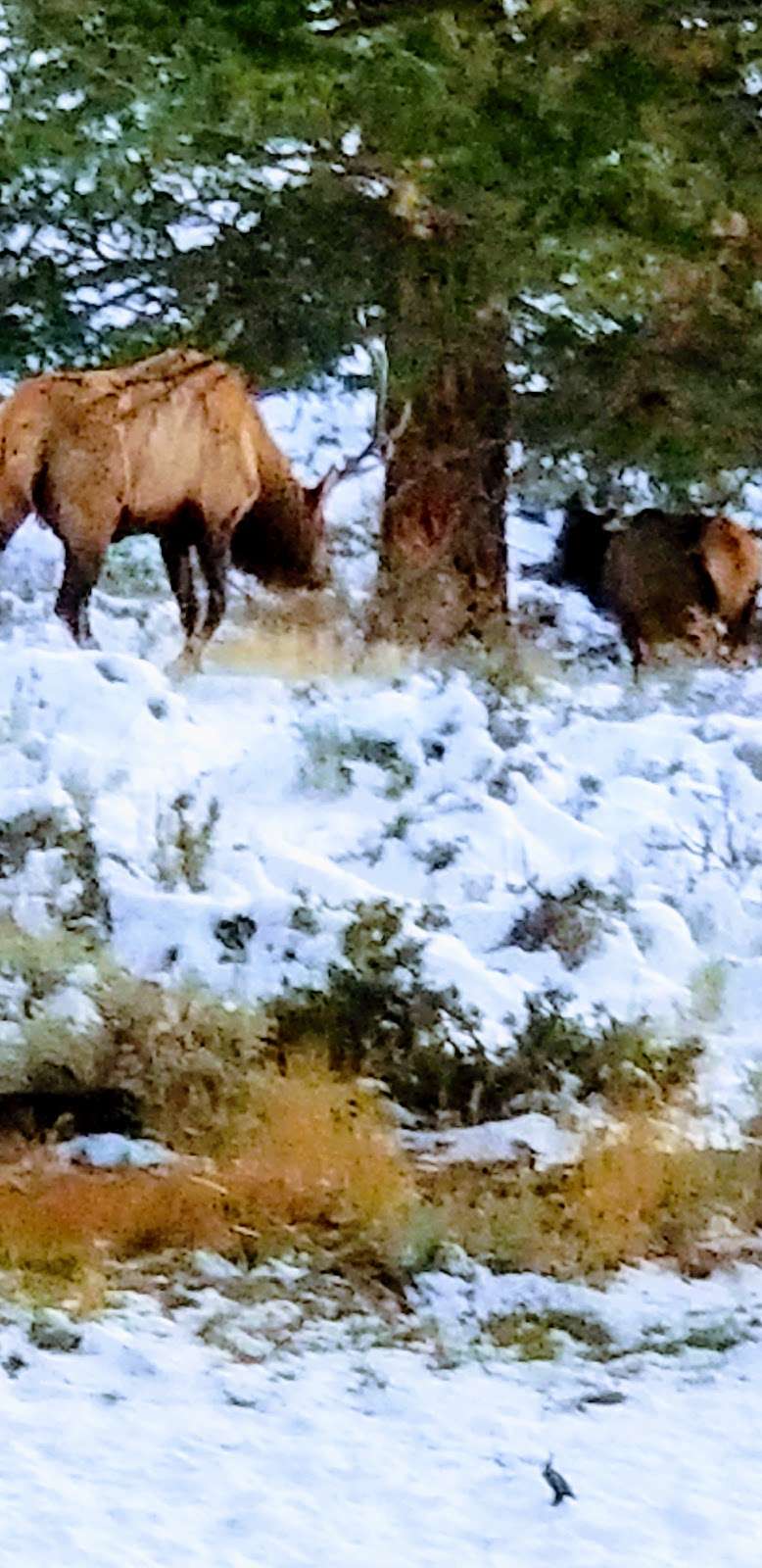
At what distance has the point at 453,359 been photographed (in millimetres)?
1876

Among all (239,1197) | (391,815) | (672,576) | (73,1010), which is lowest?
(239,1197)

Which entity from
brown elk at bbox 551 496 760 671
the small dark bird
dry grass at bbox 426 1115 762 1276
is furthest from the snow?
brown elk at bbox 551 496 760 671

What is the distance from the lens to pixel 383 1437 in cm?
147

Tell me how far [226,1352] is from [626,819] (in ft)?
2.12

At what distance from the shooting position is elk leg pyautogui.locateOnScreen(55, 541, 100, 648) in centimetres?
176

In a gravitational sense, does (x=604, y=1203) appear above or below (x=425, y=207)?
below

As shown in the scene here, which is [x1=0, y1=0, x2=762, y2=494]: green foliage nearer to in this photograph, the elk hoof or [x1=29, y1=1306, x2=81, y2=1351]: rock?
the elk hoof

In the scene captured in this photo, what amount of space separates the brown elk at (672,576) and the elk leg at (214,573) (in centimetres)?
38

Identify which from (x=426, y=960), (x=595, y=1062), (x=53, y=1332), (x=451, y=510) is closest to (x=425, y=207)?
(x=451, y=510)

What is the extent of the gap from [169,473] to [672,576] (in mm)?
557

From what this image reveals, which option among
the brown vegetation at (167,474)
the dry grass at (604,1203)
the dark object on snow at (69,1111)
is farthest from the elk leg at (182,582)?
the dry grass at (604,1203)

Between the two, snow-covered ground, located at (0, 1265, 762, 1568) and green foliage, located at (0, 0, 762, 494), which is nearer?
snow-covered ground, located at (0, 1265, 762, 1568)

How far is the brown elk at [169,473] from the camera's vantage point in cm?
180

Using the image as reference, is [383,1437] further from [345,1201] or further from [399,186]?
[399,186]
